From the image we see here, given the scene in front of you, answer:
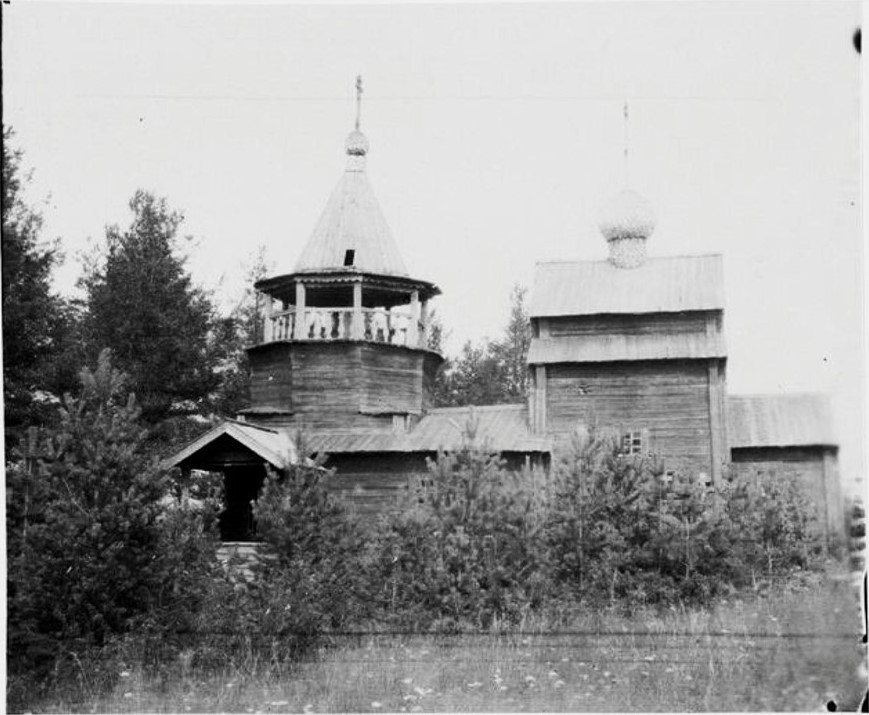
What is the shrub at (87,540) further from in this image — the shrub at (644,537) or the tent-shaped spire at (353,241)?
the tent-shaped spire at (353,241)

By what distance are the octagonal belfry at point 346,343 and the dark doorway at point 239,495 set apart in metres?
1.16

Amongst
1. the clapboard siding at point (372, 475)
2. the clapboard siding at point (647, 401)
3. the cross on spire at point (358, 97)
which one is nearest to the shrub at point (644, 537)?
the clapboard siding at point (372, 475)

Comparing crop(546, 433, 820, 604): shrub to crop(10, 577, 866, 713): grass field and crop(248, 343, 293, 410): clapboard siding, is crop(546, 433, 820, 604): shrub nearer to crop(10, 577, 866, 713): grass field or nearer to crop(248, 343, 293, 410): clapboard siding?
crop(10, 577, 866, 713): grass field

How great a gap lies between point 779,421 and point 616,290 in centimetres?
399

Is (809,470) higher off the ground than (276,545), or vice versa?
(809,470)

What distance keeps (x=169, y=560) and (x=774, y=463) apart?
32.2ft

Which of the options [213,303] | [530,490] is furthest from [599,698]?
[213,303]

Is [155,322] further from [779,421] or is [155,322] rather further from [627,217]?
[779,421]

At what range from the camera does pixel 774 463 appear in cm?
1462

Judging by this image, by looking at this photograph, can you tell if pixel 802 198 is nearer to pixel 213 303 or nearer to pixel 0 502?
pixel 0 502

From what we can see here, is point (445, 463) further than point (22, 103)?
Yes

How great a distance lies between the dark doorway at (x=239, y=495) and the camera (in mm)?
14523

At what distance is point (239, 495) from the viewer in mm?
14688

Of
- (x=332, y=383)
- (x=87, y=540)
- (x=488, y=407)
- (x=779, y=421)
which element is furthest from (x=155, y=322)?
(x=779, y=421)
